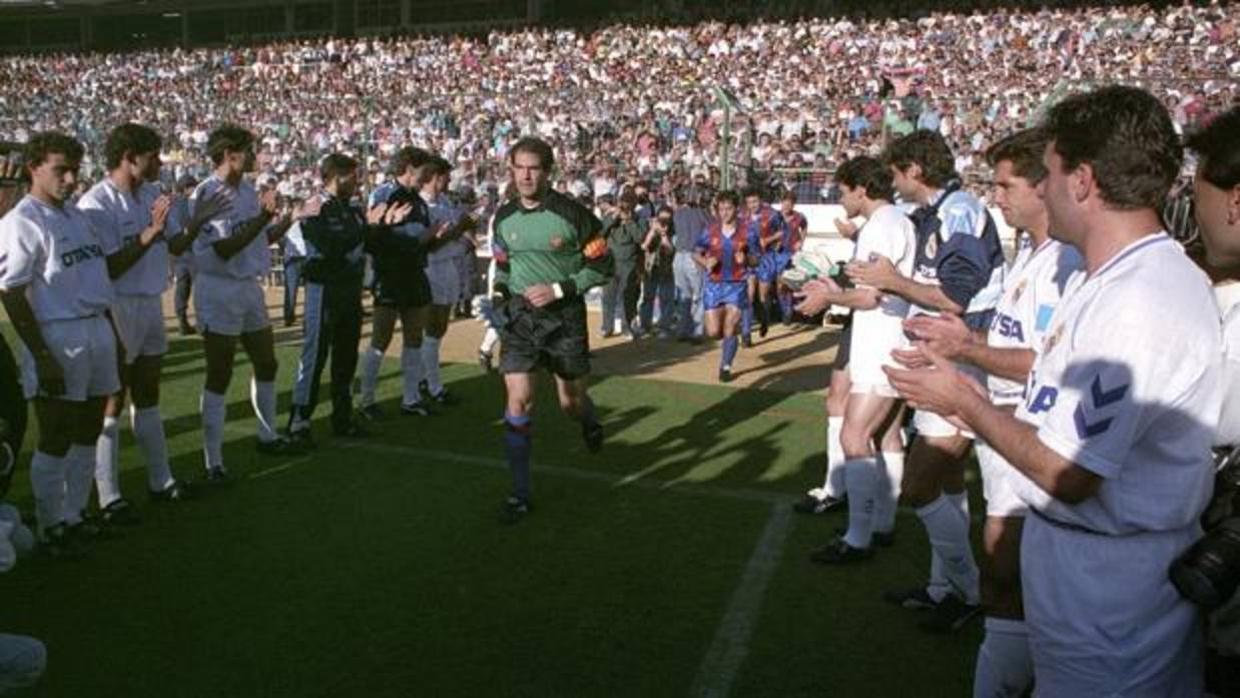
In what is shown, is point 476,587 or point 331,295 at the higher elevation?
point 331,295

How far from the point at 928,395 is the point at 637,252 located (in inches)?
430

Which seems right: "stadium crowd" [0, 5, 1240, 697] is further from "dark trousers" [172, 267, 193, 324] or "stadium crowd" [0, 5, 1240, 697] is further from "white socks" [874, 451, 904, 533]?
"dark trousers" [172, 267, 193, 324]

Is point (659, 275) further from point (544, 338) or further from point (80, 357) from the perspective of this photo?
point (80, 357)

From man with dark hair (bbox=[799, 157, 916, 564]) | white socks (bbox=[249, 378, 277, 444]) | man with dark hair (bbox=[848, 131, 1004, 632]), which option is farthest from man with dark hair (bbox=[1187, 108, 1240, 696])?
white socks (bbox=[249, 378, 277, 444])

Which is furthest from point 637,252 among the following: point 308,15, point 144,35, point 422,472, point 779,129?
point 144,35

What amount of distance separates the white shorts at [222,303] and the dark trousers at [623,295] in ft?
22.1

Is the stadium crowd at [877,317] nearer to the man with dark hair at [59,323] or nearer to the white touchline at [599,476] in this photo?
the man with dark hair at [59,323]

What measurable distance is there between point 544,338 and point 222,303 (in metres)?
2.18

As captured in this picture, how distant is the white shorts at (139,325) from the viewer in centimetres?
600

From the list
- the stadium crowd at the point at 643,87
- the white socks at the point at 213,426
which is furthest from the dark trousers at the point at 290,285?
the white socks at the point at 213,426

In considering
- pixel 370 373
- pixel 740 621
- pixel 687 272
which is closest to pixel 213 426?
pixel 370 373

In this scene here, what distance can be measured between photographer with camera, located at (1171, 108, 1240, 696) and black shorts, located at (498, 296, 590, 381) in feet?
Answer: 13.1

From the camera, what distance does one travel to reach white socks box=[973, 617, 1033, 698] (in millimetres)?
3303

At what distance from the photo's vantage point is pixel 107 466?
236 inches
